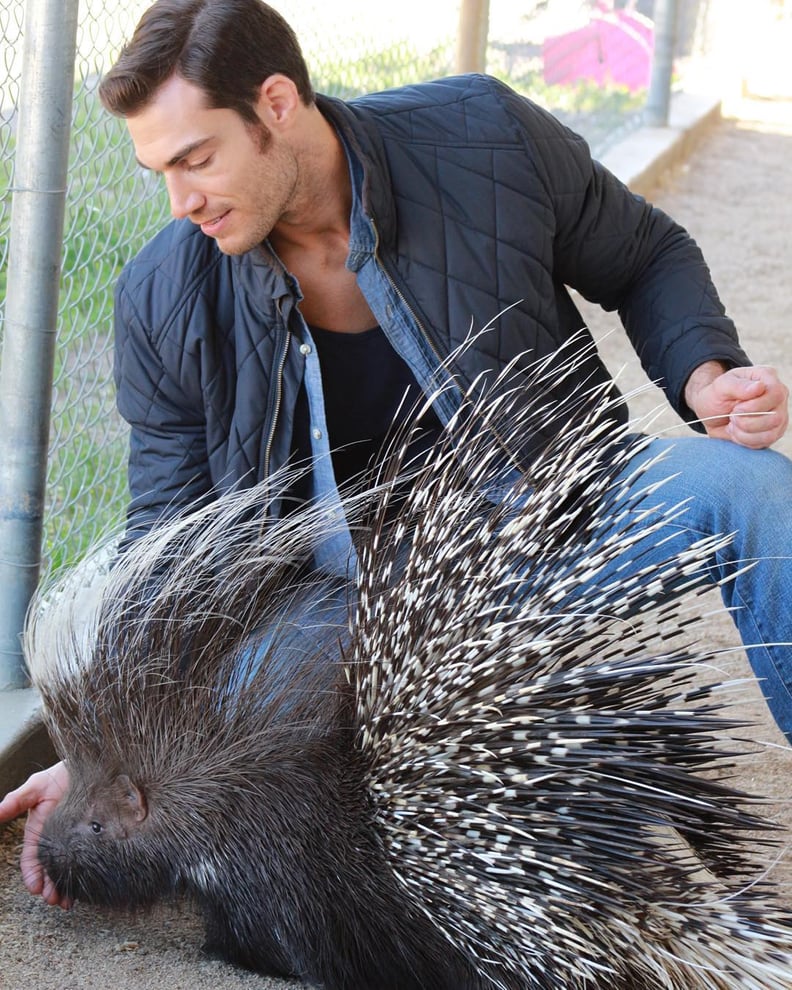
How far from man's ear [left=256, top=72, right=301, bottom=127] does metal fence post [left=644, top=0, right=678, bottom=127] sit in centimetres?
543

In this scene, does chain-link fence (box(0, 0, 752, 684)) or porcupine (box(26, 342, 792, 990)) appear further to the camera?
chain-link fence (box(0, 0, 752, 684))

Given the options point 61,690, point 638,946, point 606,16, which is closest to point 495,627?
point 638,946

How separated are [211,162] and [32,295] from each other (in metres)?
0.33

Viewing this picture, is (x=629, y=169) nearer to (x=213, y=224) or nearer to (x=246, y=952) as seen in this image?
(x=213, y=224)

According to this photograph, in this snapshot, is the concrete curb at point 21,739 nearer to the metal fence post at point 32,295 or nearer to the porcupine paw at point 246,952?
the metal fence post at point 32,295

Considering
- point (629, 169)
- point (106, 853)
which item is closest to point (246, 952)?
point (106, 853)

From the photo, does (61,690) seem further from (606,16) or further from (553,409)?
(606,16)

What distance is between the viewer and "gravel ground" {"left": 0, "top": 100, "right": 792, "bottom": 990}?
5.07 ft

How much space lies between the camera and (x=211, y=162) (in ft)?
5.13

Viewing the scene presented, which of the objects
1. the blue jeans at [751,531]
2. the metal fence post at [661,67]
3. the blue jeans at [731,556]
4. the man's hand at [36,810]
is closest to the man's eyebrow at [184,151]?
the blue jeans at [731,556]

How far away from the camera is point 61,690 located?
1636mm

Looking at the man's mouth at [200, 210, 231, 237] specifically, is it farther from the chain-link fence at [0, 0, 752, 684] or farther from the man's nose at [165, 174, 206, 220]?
the chain-link fence at [0, 0, 752, 684]

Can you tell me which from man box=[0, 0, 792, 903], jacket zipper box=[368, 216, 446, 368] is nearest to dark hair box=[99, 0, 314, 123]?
man box=[0, 0, 792, 903]

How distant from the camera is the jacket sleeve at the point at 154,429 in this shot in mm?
1710
